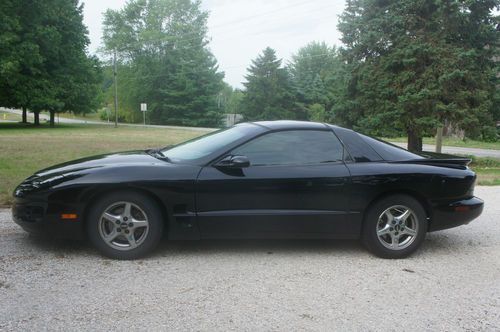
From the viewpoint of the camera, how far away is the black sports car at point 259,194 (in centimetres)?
439

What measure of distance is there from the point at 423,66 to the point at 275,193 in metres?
12.6

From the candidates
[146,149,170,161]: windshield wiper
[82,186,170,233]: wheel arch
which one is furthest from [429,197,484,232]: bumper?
[146,149,170,161]: windshield wiper

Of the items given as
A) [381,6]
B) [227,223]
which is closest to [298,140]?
[227,223]

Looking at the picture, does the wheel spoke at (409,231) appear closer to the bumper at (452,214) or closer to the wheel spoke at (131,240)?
the bumper at (452,214)

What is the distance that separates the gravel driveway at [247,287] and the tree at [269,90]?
153ft

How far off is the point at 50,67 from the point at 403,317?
39329mm

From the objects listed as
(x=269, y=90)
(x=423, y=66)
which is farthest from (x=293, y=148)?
(x=269, y=90)

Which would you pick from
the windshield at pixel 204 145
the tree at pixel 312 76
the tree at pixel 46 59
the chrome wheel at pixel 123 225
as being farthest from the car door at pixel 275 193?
the tree at pixel 46 59

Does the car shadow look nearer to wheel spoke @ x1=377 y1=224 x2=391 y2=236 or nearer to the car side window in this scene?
wheel spoke @ x1=377 y1=224 x2=391 y2=236

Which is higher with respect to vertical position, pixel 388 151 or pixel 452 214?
pixel 388 151

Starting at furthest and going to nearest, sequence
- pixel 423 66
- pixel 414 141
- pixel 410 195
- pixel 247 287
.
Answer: pixel 414 141, pixel 423 66, pixel 410 195, pixel 247 287

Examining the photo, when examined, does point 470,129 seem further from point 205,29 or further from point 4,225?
point 205,29

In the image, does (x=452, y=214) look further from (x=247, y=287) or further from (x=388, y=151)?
(x=247, y=287)

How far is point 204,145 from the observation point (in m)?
5.07
